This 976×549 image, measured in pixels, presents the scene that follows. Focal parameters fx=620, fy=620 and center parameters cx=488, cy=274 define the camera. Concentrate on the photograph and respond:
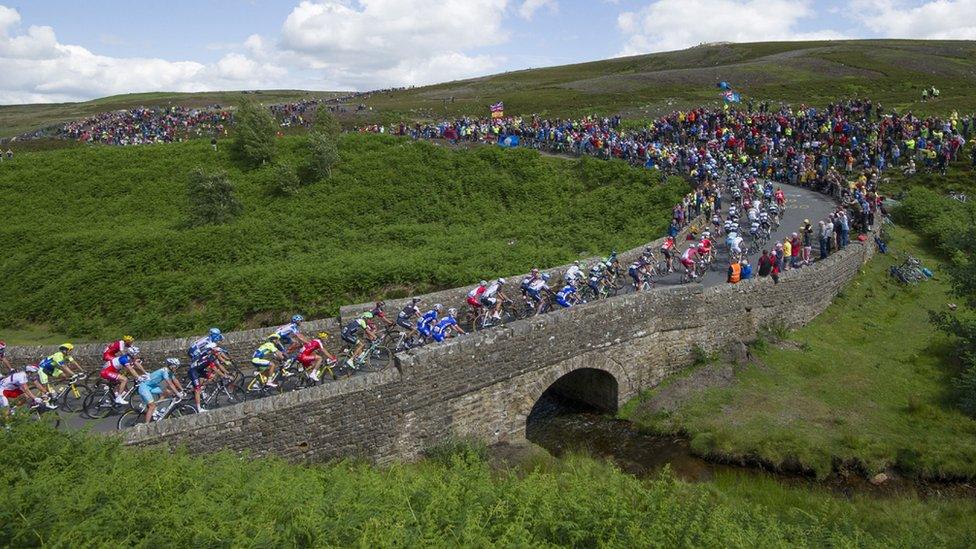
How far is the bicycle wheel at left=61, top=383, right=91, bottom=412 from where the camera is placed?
625 inches

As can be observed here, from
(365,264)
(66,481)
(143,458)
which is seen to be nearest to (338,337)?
(143,458)

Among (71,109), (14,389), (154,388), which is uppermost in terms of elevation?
(71,109)

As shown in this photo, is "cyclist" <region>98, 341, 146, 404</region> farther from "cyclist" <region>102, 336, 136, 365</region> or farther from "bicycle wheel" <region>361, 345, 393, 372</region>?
"bicycle wheel" <region>361, 345, 393, 372</region>

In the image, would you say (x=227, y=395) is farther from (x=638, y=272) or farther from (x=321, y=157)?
(x=321, y=157)

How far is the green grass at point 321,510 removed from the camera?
25.7 feet

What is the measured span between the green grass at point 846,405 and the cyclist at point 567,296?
368 centimetres

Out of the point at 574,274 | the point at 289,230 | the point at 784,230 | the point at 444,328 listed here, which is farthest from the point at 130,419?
the point at 784,230

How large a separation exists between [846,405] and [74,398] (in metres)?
21.2

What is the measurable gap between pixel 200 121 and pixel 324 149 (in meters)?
32.1

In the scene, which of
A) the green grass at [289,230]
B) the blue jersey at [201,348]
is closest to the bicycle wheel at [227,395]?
the blue jersey at [201,348]

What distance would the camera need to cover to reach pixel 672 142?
46656 millimetres

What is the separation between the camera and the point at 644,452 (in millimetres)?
16766

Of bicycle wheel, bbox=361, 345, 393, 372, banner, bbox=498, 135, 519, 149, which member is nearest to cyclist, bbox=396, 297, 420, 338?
bicycle wheel, bbox=361, 345, 393, 372

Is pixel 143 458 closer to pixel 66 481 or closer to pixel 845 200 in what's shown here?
pixel 66 481
